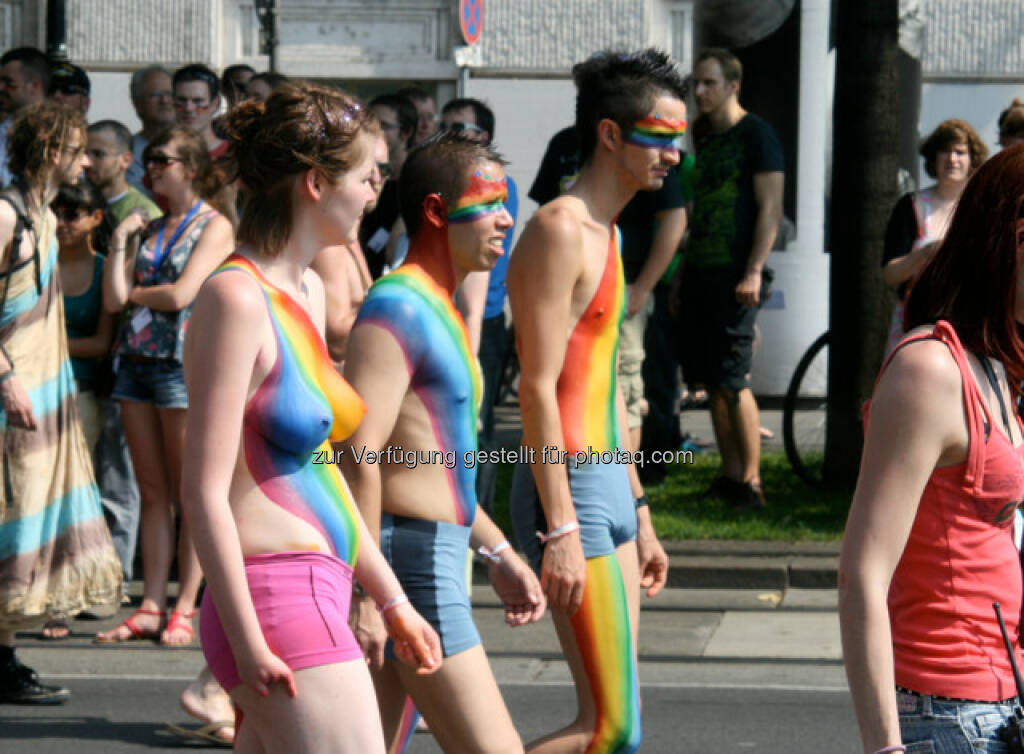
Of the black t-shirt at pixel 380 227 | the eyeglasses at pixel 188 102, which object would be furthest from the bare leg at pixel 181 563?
the eyeglasses at pixel 188 102

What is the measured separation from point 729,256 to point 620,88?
4824mm

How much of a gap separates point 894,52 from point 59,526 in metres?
5.68

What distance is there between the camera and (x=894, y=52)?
1032 cm

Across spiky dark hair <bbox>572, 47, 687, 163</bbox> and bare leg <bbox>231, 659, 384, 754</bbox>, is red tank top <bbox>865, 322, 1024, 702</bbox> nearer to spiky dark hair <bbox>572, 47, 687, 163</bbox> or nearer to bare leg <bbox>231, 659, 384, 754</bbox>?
bare leg <bbox>231, 659, 384, 754</bbox>

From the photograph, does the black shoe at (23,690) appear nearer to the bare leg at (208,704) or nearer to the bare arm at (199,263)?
the bare leg at (208,704)

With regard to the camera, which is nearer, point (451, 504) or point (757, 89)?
point (451, 504)

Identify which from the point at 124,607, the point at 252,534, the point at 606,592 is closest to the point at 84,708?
the point at 124,607

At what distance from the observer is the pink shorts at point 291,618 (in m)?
3.42

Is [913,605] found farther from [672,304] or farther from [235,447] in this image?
[672,304]

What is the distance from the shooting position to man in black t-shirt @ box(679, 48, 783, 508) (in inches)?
384

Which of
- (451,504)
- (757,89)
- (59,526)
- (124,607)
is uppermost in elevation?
(757,89)

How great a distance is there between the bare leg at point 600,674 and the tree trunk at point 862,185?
5.86m

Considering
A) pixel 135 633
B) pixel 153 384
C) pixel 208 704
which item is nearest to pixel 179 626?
pixel 135 633

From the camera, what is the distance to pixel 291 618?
3432 millimetres
